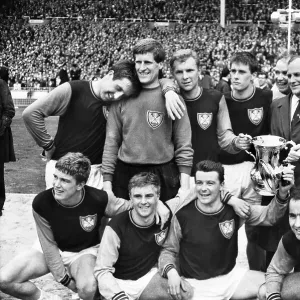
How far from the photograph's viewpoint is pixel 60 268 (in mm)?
3990

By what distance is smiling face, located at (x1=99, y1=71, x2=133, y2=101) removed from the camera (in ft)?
13.3

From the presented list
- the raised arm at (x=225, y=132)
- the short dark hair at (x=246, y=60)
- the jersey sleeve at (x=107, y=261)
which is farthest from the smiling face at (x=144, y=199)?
the short dark hair at (x=246, y=60)

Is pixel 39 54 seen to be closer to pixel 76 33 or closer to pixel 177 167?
pixel 76 33

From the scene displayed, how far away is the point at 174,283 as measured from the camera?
3736mm

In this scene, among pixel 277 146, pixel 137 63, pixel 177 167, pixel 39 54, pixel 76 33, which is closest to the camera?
pixel 277 146

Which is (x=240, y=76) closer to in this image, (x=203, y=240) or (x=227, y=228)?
(x=227, y=228)

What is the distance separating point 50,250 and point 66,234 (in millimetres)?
158

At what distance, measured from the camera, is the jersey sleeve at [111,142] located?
4.21 m

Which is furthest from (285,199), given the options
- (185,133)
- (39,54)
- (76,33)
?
(76,33)

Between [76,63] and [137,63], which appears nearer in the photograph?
[137,63]

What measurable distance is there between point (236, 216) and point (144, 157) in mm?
764

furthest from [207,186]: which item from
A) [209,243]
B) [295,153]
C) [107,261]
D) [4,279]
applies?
[4,279]

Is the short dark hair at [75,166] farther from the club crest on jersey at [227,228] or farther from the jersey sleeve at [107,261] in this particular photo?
the club crest on jersey at [227,228]

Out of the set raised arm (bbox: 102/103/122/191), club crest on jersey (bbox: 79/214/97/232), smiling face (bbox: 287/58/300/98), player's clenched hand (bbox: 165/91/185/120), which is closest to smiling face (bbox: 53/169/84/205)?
club crest on jersey (bbox: 79/214/97/232)
